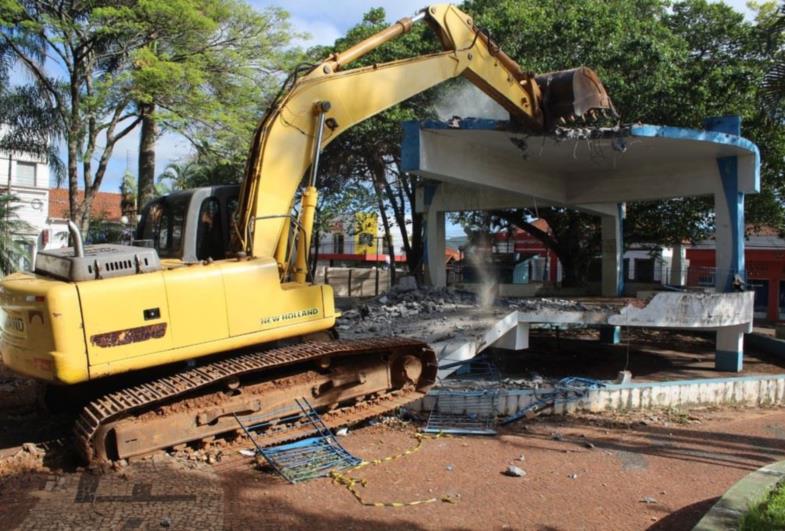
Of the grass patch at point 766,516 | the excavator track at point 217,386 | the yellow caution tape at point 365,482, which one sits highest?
the excavator track at point 217,386

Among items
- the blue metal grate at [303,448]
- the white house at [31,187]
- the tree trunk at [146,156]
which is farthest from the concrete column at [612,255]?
the white house at [31,187]

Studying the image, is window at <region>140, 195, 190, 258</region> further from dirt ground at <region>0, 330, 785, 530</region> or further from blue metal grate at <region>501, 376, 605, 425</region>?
blue metal grate at <region>501, 376, 605, 425</region>

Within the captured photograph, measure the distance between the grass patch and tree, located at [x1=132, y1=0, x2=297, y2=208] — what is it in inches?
525

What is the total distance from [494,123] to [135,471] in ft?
28.6

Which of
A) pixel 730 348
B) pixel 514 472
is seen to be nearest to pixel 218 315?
pixel 514 472

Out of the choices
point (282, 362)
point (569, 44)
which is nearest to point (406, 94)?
point (282, 362)

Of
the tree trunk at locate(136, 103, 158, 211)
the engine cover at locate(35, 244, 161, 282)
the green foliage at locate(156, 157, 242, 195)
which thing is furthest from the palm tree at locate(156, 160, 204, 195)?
the engine cover at locate(35, 244, 161, 282)

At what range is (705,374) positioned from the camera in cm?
1352

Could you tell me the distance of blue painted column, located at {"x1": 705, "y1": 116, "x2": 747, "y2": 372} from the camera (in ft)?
44.7

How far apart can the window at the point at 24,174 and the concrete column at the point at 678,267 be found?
2680cm

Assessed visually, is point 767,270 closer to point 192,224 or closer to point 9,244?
point 9,244

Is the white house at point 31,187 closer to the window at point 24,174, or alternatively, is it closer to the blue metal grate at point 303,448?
the window at point 24,174

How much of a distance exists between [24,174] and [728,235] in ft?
92.2

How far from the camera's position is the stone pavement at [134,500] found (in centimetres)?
441
